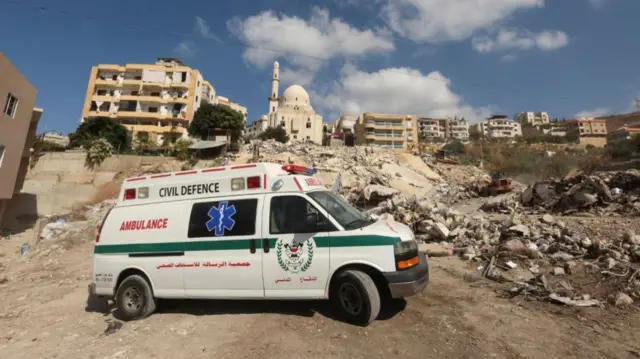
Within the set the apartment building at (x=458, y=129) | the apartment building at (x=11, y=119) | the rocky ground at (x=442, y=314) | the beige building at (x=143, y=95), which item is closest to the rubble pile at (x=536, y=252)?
the rocky ground at (x=442, y=314)

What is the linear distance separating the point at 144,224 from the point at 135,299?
1.25m

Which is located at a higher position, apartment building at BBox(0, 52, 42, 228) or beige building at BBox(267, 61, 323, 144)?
beige building at BBox(267, 61, 323, 144)

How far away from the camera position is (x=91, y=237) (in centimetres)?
1338

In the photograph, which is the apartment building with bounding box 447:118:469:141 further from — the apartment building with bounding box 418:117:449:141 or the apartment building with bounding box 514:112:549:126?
the apartment building with bounding box 514:112:549:126

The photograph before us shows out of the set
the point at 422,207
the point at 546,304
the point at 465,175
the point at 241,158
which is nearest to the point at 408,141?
the point at 465,175

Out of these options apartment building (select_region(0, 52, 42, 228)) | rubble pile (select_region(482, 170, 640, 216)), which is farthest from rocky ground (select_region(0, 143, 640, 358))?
apartment building (select_region(0, 52, 42, 228))

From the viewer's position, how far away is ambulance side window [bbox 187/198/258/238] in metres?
4.44

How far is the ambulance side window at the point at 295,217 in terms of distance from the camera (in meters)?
4.17

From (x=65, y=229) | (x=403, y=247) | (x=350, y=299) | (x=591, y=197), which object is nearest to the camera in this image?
(x=403, y=247)

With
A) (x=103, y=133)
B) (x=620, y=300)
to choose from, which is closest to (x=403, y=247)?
(x=620, y=300)

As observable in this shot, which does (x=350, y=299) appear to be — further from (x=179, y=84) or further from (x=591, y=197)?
(x=179, y=84)

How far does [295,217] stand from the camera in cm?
430

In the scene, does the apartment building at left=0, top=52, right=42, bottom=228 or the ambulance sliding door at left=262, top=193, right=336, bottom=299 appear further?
the apartment building at left=0, top=52, right=42, bottom=228

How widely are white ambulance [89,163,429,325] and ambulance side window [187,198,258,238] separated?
0.02 metres
